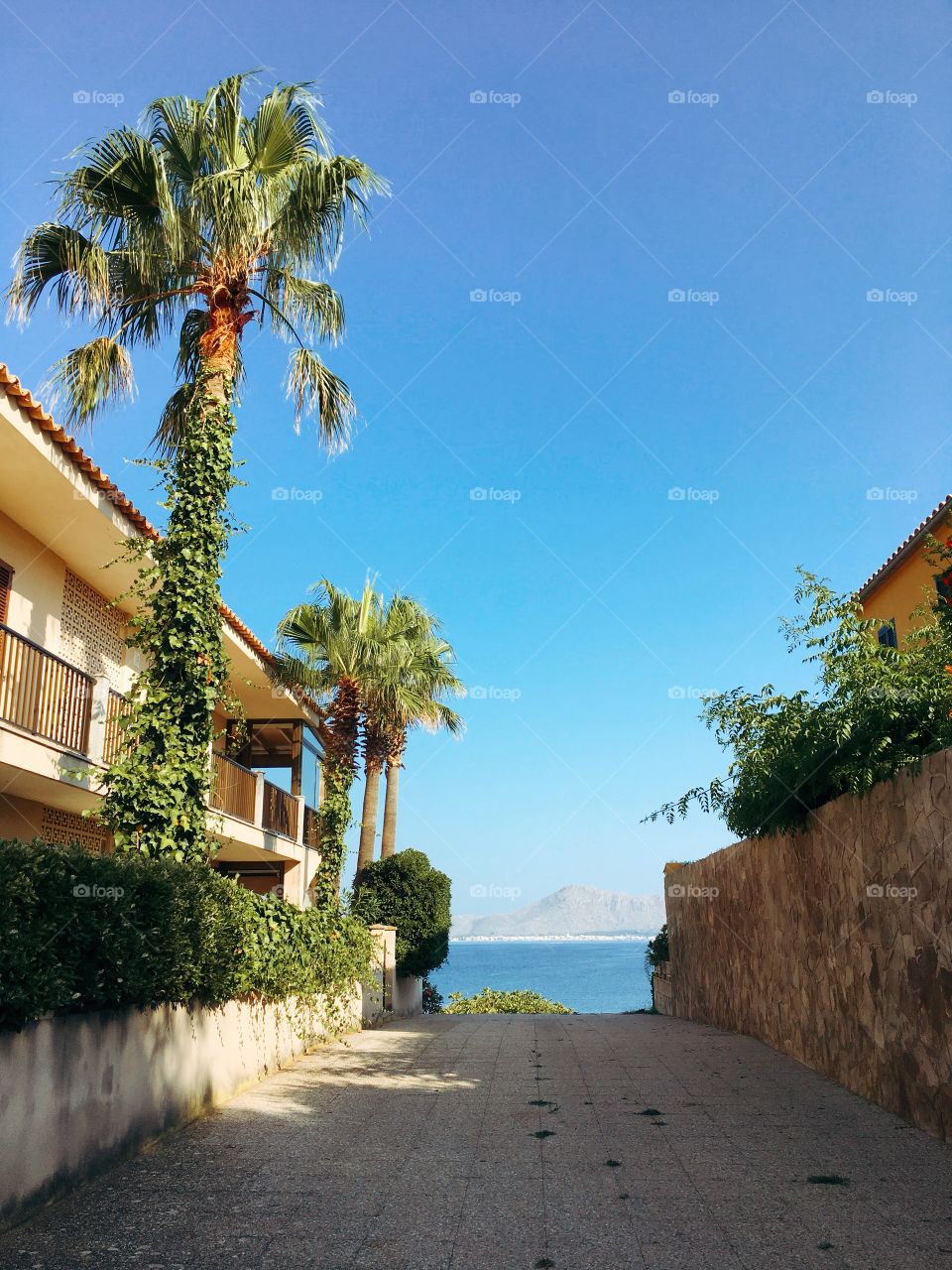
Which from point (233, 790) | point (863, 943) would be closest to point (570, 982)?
point (233, 790)

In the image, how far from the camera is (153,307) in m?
12.1

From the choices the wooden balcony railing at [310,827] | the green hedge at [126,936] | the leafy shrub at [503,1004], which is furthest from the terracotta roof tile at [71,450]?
the leafy shrub at [503,1004]

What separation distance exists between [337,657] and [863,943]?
14458 millimetres

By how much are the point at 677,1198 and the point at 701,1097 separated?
9.88ft

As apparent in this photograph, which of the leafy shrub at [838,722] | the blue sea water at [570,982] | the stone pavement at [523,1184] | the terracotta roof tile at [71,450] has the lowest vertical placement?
the blue sea water at [570,982]

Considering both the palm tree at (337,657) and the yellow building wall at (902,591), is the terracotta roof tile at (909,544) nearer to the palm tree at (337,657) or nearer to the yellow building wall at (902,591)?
the yellow building wall at (902,591)

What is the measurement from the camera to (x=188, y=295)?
11766 mm

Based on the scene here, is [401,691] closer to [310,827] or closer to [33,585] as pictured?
[310,827]

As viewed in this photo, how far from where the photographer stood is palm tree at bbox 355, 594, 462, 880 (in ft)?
71.0

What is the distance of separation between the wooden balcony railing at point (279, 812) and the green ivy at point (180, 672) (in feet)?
31.8

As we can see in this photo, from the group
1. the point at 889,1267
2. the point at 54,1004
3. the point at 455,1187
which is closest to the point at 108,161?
the point at 54,1004

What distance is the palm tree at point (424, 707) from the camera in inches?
919

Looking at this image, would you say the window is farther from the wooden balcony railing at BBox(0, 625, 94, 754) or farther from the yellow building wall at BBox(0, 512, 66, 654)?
the wooden balcony railing at BBox(0, 625, 94, 754)

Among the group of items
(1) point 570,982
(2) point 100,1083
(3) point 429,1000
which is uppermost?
(2) point 100,1083
